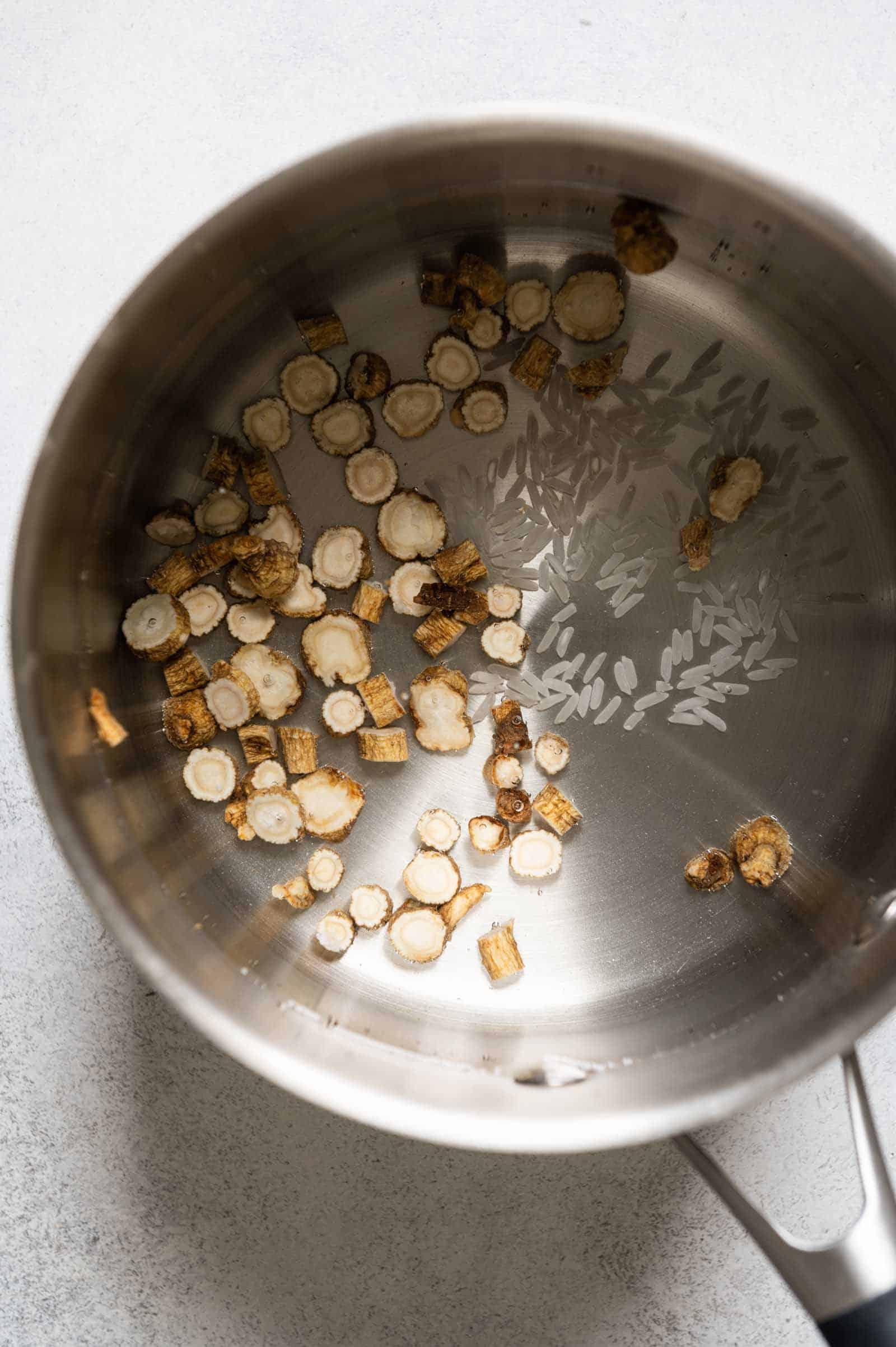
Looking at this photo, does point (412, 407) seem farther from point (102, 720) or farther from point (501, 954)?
point (501, 954)

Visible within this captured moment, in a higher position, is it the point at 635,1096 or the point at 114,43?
the point at 114,43

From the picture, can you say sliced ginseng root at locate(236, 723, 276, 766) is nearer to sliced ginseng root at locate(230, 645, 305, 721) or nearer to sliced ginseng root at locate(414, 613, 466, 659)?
sliced ginseng root at locate(230, 645, 305, 721)

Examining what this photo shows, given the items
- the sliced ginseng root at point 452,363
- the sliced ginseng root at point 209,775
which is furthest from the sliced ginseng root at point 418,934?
the sliced ginseng root at point 452,363

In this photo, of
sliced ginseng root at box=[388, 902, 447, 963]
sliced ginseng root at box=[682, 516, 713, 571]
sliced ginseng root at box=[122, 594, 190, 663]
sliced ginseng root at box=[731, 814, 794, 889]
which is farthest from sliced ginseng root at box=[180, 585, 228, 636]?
sliced ginseng root at box=[731, 814, 794, 889]

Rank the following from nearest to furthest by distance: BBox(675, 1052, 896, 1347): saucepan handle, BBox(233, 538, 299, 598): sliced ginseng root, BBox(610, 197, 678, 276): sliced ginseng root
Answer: BBox(675, 1052, 896, 1347): saucepan handle < BBox(610, 197, 678, 276): sliced ginseng root < BBox(233, 538, 299, 598): sliced ginseng root

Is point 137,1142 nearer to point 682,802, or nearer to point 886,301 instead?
point 682,802

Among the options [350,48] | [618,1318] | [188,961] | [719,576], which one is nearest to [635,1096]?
[618,1318]

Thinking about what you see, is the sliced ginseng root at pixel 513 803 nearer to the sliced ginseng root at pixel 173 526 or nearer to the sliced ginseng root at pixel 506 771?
the sliced ginseng root at pixel 506 771
